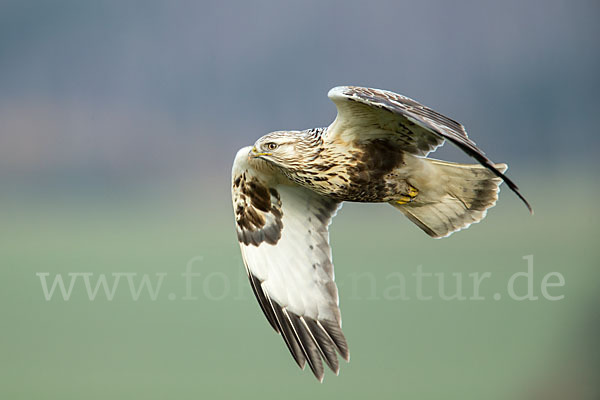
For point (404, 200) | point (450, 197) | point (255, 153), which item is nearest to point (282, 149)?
point (255, 153)

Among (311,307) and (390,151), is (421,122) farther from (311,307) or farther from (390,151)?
(311,307)

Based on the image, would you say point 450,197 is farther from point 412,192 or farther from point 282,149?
point 282,149

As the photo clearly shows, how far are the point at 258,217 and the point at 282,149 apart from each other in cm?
44

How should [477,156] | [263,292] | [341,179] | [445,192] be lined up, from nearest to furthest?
[477,156]
[341,179]
[445,192]
[263,292]

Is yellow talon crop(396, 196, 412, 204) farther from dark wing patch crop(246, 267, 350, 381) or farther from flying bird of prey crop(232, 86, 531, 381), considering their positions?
dark wing patch crop(246, 267, 350, 381)

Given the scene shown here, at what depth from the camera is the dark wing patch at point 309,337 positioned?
2064mm

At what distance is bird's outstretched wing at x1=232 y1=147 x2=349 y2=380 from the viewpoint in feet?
6.91

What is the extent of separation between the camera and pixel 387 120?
1.83 meters

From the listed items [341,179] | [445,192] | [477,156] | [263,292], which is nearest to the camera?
[477,156]

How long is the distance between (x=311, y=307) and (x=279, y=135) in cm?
60

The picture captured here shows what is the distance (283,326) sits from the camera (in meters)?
2.14

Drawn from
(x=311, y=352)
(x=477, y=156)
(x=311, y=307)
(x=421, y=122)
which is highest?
(x=421, y=122)

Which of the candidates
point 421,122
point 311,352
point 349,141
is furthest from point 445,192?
point 311,352

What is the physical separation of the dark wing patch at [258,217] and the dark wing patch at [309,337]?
20 cm
